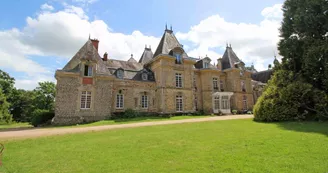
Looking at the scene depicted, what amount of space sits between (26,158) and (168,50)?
20.1m

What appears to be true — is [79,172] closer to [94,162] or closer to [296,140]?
[94,162]

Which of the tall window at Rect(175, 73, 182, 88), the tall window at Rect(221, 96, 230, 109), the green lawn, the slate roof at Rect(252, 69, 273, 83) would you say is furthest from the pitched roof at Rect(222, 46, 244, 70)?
the green lawn

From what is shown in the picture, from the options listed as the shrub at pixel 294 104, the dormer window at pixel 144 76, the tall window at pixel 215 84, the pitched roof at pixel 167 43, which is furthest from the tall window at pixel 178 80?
the shrub at pixel 294 104

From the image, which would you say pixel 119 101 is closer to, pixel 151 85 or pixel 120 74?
pixel 120 74

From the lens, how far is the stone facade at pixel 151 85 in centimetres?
1795

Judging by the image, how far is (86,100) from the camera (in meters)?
18.4

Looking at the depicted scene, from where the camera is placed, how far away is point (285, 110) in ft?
40.8

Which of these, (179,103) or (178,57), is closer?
(179,103)

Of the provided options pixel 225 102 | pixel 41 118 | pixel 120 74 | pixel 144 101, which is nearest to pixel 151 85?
pixel 144 101

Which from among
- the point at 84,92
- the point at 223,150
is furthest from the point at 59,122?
the point at 223,150

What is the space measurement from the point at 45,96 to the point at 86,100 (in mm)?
28097

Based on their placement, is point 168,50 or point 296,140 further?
point 168,50

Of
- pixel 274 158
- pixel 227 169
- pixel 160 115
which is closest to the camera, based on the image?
pixel 227 169

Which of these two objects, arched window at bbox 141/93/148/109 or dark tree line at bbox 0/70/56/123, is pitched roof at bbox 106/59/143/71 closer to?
arched window at bbox 141/93/148/109
